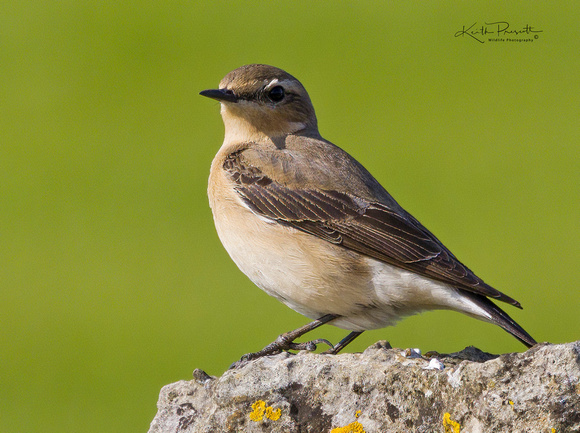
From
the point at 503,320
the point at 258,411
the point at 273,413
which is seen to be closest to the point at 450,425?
the point at 273,413

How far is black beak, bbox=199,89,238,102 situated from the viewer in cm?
748

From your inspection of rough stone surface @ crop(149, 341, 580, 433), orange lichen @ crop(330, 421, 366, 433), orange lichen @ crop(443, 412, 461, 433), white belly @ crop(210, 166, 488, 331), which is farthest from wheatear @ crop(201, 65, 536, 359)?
orange lichen @ crop(330, 421, 366, 433)

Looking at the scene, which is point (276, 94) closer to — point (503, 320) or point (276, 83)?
point (276, 83)

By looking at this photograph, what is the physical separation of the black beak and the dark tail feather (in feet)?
10.1

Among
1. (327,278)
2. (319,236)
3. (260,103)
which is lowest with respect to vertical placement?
(327,278)

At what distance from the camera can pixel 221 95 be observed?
760cm

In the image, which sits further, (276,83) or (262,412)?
(276,83)

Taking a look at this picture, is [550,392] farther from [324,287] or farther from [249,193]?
[249,193]

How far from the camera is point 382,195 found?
7391mm

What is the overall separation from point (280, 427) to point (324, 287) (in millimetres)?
1931

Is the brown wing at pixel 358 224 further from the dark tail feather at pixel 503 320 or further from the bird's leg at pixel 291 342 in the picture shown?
the bird's leg at pixel 291 342

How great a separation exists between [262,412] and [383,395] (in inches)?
32.1

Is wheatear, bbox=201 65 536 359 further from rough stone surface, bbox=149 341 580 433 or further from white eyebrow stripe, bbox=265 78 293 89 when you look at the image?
rough stone surface, bbox=149 341 580 433

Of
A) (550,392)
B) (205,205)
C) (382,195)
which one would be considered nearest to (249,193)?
(382,195)
